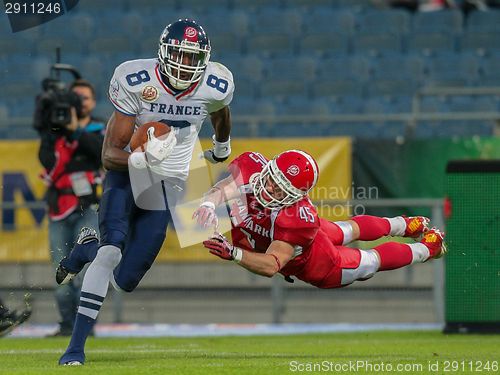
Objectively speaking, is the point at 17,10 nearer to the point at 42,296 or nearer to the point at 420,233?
the point at 42,296

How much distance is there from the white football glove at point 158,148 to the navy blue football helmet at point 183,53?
0.36 m

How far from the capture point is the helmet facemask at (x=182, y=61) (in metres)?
6.43

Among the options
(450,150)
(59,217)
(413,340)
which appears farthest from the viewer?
(450,150)

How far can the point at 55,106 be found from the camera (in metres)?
8.91

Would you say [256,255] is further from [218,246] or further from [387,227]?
[387,227]

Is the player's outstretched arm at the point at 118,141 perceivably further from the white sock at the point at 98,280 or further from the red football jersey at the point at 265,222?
the red football jersey at the point at 265,222

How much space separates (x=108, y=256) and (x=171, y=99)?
1045 millimetres

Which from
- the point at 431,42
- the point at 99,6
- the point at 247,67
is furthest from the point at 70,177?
the point at 431,42

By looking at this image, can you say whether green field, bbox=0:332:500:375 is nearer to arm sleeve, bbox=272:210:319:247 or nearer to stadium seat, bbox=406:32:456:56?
arm sleeve, bbox=272:210:319:247

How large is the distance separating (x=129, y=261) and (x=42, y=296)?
4.35 m

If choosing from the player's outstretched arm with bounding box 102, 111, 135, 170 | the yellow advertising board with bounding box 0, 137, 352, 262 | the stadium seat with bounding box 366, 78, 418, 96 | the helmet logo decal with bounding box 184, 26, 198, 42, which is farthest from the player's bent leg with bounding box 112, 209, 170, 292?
the stadium seat with bounding box 366, 78, 418, 96

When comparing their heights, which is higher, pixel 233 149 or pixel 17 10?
pixel 17 10

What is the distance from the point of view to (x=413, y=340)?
28.5 feet

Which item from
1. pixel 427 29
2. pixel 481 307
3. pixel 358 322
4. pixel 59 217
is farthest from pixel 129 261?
pixel 427 29
